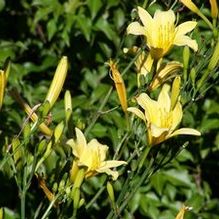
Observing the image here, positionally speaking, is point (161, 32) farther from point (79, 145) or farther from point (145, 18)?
point (79, 145)

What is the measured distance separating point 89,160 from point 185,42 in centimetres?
34

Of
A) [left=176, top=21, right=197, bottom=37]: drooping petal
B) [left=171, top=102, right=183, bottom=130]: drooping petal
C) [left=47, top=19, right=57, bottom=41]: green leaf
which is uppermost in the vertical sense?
[left=176, top=21, right=197, bottom=37]: drooping petal

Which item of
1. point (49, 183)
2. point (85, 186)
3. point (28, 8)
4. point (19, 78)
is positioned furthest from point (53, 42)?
point (49, 183)

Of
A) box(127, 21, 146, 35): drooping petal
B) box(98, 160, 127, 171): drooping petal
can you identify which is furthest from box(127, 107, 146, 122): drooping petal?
box(127, 21, 146, 35): drooping petal

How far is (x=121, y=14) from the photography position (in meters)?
2.71

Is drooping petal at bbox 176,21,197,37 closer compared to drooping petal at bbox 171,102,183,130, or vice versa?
drooping petal at bbox 171,102,183,130

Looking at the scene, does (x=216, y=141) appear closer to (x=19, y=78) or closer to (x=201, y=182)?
(x=201, y=182)

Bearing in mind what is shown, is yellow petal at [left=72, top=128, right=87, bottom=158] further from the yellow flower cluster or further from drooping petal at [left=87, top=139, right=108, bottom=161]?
the yellow flower cluster

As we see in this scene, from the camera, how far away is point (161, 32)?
1.57 m

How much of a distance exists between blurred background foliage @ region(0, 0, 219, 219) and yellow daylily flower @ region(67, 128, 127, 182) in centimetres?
69

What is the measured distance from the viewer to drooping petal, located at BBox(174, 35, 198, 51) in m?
1.57

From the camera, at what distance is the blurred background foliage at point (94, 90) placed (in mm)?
2398

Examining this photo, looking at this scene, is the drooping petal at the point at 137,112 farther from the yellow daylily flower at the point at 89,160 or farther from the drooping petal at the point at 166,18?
the drooping petal at the point at 166,18

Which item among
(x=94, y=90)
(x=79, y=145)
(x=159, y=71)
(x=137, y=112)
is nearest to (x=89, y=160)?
(x=79, y=145)
